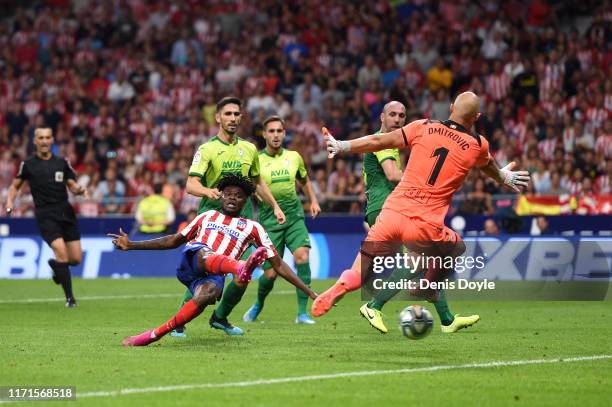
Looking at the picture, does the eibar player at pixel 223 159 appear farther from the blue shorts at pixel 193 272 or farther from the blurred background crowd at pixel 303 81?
the blurred background crowd at pixel 303 81

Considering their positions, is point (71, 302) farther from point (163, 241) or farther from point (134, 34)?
point (134, 34)

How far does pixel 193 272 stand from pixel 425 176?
7.89 feet

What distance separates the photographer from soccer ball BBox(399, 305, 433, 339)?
10.5 m

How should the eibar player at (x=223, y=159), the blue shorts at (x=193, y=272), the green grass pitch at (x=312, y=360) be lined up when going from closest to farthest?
the green grass pitch at (x=312, y=360) < the blue shorts at (x=193, y=272) < the eibar player at (x=223, y=159)


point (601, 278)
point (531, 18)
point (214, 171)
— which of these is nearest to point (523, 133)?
point (531, 18)

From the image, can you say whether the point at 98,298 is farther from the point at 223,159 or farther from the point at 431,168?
the point at 431,168

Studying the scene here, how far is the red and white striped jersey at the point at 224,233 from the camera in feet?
37.9

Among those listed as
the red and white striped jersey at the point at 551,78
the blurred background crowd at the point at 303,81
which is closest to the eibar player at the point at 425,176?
the blurred background crowd at the point at 303,81

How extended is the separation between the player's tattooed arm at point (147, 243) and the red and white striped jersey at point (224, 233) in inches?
5.4

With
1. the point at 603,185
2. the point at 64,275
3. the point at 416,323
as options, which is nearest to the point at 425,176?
the point at 416,323

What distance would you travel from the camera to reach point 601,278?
19375mm

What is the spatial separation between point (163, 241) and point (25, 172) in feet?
23.4

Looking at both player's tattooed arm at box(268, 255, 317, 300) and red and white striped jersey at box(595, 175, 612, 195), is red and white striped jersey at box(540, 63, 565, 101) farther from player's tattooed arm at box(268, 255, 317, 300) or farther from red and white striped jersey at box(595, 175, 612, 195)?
player's tattooed arm at box(268, 255, 317, 300)

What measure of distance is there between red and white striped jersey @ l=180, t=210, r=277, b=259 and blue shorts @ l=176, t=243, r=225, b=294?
13cm
